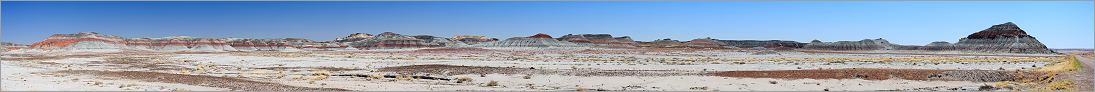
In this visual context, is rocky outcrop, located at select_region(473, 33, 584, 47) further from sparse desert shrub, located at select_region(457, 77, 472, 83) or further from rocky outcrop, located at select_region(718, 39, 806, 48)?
sparse desert shrub, located at select_region(457, 77, 472, 83)

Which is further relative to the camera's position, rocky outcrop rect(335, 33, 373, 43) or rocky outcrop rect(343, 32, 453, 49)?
rocky outcrop rect(335, 33, 373, 43)

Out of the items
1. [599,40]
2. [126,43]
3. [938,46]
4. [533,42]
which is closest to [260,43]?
[126,43]

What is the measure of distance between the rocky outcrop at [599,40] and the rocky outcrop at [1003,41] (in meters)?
26.0

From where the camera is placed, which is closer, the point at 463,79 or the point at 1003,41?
the point at 463,79

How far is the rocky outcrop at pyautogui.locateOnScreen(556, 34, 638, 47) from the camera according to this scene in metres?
70.5

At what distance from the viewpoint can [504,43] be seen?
78.4m

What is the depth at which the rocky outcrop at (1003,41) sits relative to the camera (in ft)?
197

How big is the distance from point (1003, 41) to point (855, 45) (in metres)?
10.6

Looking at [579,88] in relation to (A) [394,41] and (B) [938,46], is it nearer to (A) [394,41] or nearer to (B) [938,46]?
(B) [938,46]

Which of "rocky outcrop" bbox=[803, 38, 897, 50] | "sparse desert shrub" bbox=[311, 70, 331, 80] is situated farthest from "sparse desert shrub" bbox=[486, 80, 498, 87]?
"rocky outcrop" bbox=[803, 38, 897, 50]

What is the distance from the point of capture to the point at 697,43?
216 feet

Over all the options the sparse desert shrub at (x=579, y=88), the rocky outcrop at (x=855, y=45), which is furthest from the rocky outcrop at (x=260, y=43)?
the sparse desert shrub at (x=579, y=88)

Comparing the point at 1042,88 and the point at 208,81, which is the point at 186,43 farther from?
the point at 1042,88

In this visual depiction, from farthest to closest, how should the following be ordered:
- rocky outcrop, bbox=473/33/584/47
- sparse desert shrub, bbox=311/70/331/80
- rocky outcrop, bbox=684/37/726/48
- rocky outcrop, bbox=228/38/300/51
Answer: rocky outcrop, bbox=228/38/300/51 < rocky outcrop, bbox=473/33/584/47 < rocky outcrop, bbox=684/37/726/48 < sparse desert shrub, bbox=311/70/331/80
